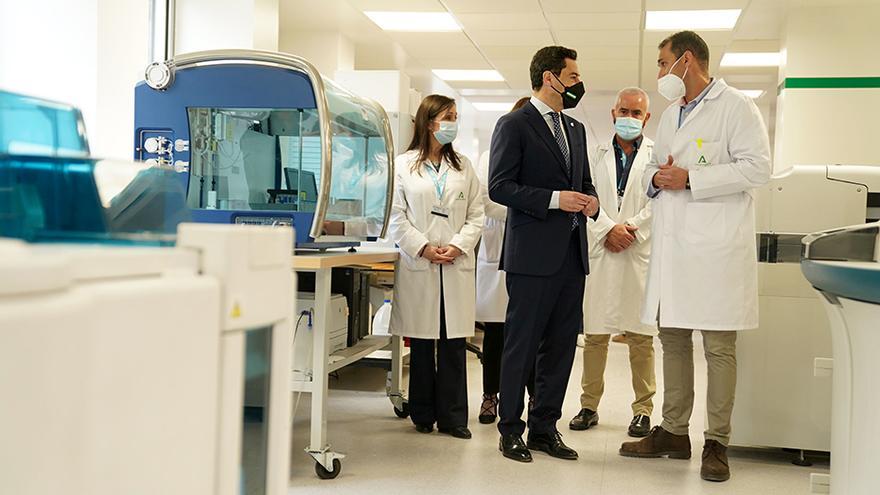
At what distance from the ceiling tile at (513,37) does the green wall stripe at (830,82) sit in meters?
1.88

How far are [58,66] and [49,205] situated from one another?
3760 mm

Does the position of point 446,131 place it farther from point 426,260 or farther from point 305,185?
point 305,185

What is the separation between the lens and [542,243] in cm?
307

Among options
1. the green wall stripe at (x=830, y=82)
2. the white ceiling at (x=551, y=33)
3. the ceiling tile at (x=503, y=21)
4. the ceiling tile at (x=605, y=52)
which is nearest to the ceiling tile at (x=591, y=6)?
the white ceiling at (x=551, y=33)

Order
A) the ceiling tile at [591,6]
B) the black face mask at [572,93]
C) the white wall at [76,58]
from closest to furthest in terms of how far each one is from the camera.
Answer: the black face mask at [572,93], the white wall at [76,58], the ceiling tile at [591,6]

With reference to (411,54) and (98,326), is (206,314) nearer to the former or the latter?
(98,326)

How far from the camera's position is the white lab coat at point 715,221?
2.88 metres

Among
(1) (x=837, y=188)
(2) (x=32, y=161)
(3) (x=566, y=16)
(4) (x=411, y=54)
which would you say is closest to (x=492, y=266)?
(1) (x=837, y=188)

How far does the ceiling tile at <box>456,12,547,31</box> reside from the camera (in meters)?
6.17

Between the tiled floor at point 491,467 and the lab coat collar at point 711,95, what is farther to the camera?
the lab coat collar at point 711,95

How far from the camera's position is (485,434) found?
350 centimetres

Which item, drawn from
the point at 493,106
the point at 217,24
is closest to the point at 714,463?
the point at 217,24

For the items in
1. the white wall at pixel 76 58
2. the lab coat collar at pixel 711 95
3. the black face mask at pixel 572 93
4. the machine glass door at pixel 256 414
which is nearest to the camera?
the machine glass door at pixel 256 414

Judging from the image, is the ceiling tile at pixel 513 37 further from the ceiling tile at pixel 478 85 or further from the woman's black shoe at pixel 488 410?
the woman's black shoe at pixel 488 410
